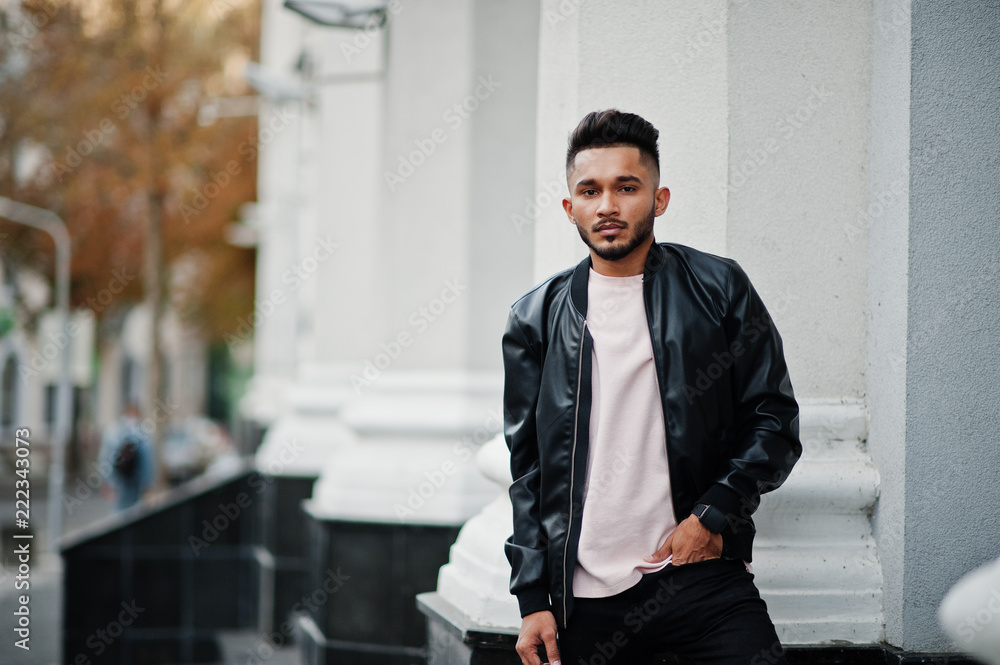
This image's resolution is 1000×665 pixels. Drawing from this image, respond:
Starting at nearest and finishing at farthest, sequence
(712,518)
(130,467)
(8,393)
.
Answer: (712,518), (130,467), (8,393)

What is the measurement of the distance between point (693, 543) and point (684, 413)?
0.32 m

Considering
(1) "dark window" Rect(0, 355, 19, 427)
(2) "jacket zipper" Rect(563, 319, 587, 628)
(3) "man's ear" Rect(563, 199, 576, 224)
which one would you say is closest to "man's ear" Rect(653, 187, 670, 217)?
(3) "man's ear" Rect(563, 199, 576, 224)

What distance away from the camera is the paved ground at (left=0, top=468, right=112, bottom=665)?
9.00 metres

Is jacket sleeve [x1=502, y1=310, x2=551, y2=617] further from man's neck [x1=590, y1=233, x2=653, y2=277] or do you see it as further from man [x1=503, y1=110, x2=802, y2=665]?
man's neck [x1=590, y1=233, x2=653, y2=277]

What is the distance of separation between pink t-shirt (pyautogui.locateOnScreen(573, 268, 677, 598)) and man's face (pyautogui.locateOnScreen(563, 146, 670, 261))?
0.55 feet

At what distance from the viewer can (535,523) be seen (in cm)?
254

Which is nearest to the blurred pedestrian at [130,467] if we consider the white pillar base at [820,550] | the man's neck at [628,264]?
the white pillar base at [820,550]

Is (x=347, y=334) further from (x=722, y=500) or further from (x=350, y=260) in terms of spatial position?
(x=722, y=500)

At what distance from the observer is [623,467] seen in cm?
248

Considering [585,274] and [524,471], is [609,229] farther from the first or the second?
[524,471]

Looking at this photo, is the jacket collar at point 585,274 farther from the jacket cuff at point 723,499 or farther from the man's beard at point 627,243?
the jacket cuff at point 723,499

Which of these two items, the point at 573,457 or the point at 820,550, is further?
the point at 820,550

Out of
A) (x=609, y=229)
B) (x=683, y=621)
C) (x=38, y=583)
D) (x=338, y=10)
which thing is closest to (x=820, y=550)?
(x=683, y=621)

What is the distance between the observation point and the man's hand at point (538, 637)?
2451 mm
